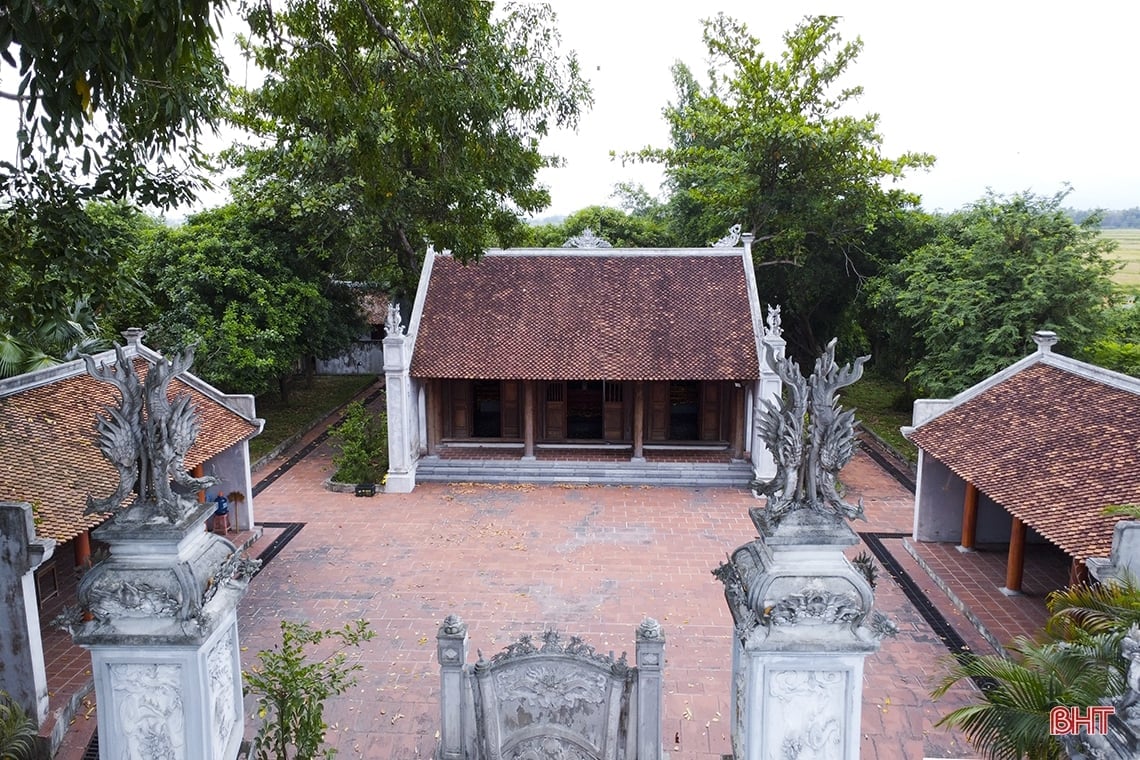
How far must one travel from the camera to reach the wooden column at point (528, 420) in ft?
62.2

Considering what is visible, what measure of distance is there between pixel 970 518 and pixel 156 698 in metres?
13.1

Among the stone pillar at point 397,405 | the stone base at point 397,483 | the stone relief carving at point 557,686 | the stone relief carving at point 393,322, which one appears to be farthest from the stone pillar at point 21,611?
the stone relief carving at point 393,322

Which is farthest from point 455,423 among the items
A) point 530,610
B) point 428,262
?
point 530,610

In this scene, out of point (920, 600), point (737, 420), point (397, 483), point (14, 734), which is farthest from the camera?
point (737, 420)

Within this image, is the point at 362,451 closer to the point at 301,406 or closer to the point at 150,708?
the point at 301,406

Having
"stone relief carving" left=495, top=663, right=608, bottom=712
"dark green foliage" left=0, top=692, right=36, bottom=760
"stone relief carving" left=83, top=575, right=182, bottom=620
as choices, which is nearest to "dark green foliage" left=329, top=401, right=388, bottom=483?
"dark green foliage" left=0, top=692, right=36, bottom=760

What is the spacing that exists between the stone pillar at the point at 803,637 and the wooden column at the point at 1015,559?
740cm

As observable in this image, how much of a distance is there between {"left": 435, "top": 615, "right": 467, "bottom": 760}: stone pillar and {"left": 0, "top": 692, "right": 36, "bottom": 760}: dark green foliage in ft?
11.8

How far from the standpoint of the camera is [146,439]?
19.3 ft

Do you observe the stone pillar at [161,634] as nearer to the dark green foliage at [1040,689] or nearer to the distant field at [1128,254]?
the dark green foliage at [1040,689]

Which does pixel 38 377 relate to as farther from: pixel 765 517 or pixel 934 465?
pixel 934 465

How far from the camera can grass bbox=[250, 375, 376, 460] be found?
875 inches

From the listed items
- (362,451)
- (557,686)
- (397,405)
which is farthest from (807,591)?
(362,451)

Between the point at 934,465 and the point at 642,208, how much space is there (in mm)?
31078
